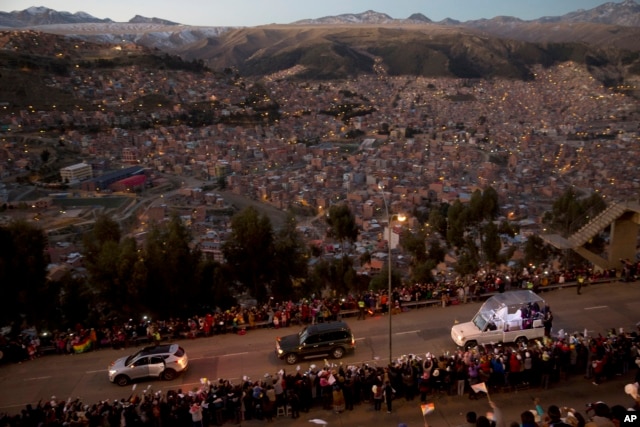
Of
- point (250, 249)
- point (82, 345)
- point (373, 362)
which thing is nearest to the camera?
point (373, 362)

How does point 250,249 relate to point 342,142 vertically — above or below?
above

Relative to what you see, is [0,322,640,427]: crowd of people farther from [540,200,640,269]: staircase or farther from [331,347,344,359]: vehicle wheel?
[540,200,640,269]: staircase

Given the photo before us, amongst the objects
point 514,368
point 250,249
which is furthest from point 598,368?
point 250,249

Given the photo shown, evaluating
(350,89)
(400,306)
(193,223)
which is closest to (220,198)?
(193,223)

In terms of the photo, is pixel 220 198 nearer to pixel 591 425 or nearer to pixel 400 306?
pixel 400 306

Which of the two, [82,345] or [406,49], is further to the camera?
[406,49]

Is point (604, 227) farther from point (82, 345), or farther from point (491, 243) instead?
point (82, 345)

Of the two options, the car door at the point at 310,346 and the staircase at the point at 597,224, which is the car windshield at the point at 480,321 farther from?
the staircase at the point at 597,224
